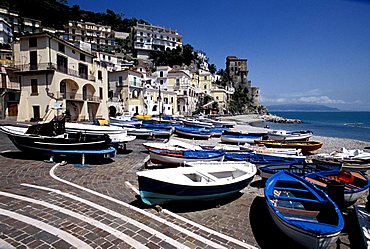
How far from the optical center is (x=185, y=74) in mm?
60188

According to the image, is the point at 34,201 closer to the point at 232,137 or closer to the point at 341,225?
the point at 341,225

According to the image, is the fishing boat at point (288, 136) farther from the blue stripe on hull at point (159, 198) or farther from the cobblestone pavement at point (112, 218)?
the blue stripe on hull at point (159, 198)

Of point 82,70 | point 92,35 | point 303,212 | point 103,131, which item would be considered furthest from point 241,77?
point 303,212

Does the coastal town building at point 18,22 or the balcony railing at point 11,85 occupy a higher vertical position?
the coastal town building at point 18,22

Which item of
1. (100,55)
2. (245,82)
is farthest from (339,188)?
→ (245,82)

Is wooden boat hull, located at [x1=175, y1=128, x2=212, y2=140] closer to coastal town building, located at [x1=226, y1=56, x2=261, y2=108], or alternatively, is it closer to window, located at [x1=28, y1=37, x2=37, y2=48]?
window, located at [x1=28, y1=37, x2=37, y2=48]

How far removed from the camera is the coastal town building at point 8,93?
95.7 ft

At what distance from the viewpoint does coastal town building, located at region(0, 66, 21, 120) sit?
2916 cm

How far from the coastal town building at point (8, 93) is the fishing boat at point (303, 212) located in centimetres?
3510

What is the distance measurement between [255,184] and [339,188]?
3.50 meters

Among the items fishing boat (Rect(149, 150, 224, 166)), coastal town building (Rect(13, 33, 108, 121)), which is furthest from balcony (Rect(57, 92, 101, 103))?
fishing boat (Rect(149, 150, 224, 166))

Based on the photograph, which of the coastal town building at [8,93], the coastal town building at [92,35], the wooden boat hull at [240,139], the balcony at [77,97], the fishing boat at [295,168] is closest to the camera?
the fishing boat at [295,168]

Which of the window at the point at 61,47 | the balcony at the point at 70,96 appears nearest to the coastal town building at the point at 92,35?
the window at the point at 61,47

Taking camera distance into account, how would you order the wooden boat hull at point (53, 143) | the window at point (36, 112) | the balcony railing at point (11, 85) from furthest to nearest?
the balcony railing at point (11, 85) → the window at point (36, 112) → the wooden boat hull at point (53, 143)
